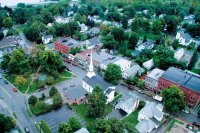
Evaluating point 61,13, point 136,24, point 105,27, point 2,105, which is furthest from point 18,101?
point 61,13

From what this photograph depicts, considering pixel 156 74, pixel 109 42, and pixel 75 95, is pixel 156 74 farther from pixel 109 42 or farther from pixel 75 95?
pixel 109 42

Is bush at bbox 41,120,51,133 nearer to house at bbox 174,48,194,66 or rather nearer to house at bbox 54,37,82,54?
house at bbox 54,37,82,54

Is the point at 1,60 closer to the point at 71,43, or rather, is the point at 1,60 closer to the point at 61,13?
the point at 71,43

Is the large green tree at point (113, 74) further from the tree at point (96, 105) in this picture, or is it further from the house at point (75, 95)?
the tree at point (96, 105)

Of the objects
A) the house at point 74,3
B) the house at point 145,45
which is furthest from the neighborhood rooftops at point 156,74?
the house at point 74,3

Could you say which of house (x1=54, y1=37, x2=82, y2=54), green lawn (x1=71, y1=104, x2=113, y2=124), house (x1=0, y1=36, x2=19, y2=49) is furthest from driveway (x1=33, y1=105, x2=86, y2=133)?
house (x1=0, y1=36, x2=19, y2=49)
